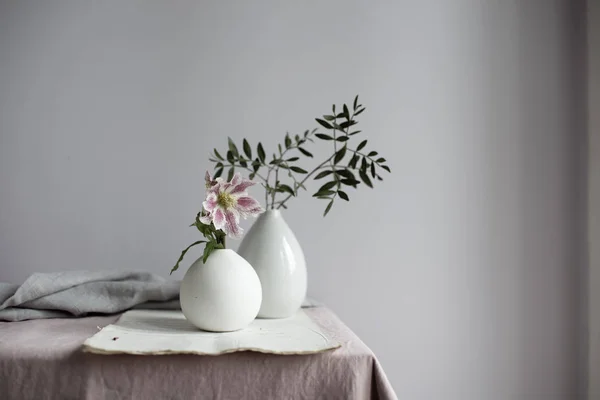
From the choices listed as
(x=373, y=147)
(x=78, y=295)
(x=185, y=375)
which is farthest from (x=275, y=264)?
(x=373, y=147)

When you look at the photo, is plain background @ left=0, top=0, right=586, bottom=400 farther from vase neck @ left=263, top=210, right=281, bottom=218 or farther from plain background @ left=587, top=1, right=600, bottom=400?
vase neck @ left=263, top=210, right=281, bottom=218

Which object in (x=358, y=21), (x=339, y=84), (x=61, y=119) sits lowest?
(x=61, y=119)

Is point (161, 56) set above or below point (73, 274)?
above

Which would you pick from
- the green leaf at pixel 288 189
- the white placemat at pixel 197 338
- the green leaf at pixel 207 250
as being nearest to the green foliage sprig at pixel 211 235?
the green leaf at pixel 207 250

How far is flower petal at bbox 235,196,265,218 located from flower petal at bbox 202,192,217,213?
48 millimetres

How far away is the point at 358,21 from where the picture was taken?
162cm

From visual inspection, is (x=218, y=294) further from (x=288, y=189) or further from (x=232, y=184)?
(x=288, y=189)

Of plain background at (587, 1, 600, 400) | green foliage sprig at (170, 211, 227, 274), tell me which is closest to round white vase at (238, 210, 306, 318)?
green foliage sprig at (170, 211, 227, 274)

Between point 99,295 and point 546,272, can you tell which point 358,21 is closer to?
point 546,272

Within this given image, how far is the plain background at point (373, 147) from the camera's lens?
1.55m

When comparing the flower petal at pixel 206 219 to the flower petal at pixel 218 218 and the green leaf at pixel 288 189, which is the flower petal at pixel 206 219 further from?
the green leaf at pixel 288 189

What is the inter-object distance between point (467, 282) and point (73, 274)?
41.7 inches

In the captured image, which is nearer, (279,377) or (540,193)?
(279,377)

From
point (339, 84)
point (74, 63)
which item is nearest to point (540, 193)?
point (339, 84)
